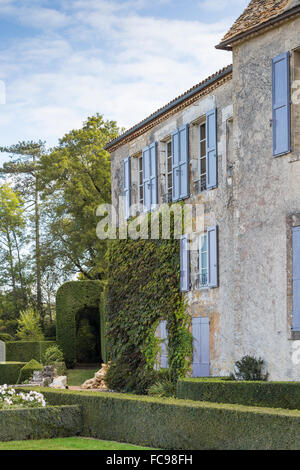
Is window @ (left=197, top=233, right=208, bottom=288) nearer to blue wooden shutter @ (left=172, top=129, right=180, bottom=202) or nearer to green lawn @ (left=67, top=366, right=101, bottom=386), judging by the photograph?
blue wooden shutter @ (left=172, top=129, right=180, bottom=202)

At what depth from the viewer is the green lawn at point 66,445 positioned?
11.0 m

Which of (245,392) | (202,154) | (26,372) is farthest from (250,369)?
(26,372)

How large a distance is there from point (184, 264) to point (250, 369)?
5.33 metres

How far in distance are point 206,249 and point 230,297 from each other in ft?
5.52

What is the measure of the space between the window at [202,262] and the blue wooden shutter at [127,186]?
179 inches

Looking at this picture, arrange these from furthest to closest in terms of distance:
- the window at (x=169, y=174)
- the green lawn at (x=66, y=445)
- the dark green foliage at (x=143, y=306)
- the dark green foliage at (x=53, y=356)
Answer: the dark green foliage at (x=53, y=356) → the window at (x=169, y=174) → the dark green foliage at (x=143, y=306) → the green lawn at (x=66, y=445)

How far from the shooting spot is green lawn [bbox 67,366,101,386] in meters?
28.0

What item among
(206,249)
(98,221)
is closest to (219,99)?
(206,249)

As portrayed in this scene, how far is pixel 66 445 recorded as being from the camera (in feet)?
Result: 37.2

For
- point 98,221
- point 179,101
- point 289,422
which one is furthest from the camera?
point 98,221

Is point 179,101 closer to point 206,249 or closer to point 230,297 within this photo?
point 206,249

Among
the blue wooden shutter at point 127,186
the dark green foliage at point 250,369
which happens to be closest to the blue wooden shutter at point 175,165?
the blue wooden shutter at point 127,186

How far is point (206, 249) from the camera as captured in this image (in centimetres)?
1853

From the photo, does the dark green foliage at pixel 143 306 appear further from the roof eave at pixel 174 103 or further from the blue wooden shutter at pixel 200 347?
the roof eave at pixel 174 103
